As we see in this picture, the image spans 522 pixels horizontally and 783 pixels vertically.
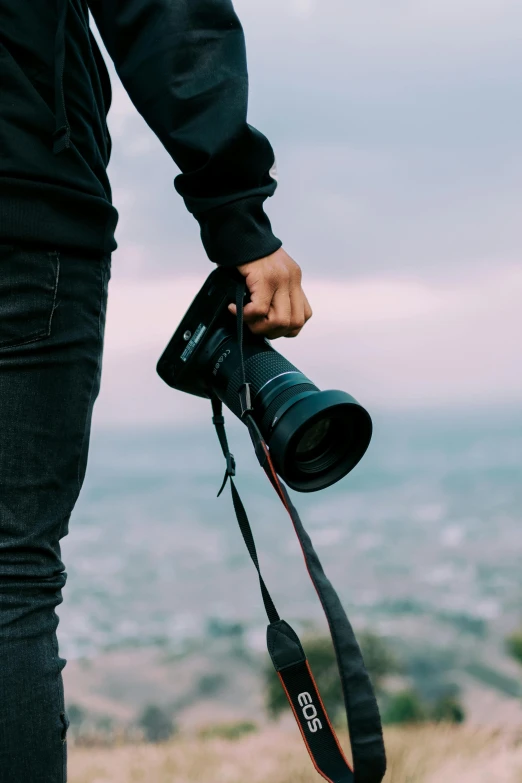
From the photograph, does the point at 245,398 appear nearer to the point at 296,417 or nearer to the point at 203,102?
the point at 296,417

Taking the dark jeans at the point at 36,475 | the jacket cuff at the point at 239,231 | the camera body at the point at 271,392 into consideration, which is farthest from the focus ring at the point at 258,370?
the dark jeans at the point at 36,475

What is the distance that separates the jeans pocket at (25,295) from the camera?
899 mm

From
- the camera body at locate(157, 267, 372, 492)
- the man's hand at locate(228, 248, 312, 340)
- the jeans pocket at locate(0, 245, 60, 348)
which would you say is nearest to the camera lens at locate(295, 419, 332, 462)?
the camera body at locate(157, 267, 372, 492)

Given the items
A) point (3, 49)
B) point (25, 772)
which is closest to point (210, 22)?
point (3, 49)

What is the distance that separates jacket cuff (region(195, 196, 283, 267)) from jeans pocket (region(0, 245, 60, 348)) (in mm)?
250

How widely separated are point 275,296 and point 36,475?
0.41 m

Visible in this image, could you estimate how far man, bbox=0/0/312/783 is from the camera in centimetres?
90

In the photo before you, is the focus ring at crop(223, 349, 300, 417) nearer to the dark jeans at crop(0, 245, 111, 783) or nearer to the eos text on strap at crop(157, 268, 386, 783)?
the eos text on strap at crop(157, 268, 386, 783)

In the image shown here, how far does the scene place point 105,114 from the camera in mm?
1136

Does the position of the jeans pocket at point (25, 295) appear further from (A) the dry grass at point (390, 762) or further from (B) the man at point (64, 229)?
(A) the dry grass at point (390, 762)

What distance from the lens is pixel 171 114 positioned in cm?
103

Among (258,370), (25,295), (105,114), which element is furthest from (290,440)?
(105,114)

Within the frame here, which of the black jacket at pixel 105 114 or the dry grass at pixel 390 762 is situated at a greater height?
the black jacket at pixel 105 114

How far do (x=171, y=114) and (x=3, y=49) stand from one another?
0.67 ft
